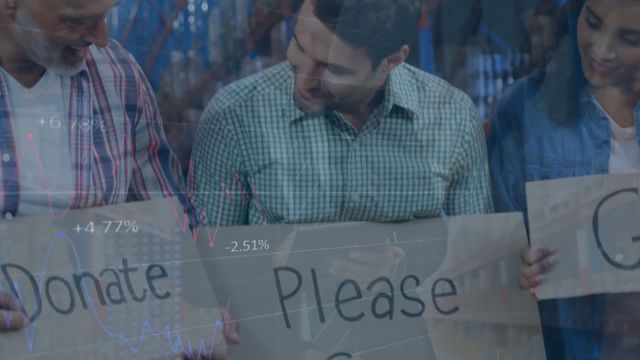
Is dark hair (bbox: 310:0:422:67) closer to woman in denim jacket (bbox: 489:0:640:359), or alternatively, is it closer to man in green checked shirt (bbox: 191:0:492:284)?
man in green checked shirt (bbox: 191:0:492:284)

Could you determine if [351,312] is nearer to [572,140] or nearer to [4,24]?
[572,140]

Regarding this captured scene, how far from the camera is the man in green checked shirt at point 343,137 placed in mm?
2084

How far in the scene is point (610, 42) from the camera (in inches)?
106

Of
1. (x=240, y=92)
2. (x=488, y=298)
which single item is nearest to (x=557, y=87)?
(x=488, y=298)

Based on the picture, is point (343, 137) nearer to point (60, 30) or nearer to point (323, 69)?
point (323, 69)

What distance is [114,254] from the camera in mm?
1861

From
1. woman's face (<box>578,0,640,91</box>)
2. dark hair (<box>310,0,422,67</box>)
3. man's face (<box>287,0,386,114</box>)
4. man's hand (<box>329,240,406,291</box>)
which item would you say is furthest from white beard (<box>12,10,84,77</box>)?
woman's face (<box>578,0,640,91</box>)

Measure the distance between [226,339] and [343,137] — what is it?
0.60 meters

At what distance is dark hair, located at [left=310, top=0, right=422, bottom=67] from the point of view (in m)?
2.24

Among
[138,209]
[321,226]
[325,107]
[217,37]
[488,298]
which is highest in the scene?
[217,37]

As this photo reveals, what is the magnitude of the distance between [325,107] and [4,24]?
82 cm

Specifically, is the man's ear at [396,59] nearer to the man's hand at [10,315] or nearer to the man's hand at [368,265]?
the man's hand at [368,265]

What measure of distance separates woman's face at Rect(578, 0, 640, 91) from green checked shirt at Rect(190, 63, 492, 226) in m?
0.45

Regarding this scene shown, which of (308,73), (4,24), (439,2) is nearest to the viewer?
(4,24)
